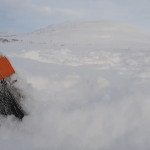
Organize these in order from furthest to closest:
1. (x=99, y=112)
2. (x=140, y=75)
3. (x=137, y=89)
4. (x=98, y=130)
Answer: (x=140, y=75) → (x=137, y=89) → (x=99, y=112) → (x=98, y=130)

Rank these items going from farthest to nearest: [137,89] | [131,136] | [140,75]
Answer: [140,75] < [137,89] < [131,136]

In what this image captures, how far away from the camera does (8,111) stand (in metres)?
2.23

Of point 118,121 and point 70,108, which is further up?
point 70,108

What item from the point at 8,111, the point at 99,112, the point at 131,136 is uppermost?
the point at 8,111

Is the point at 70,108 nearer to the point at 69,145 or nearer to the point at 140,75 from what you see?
the point at 69,145

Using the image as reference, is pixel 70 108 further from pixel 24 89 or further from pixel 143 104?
pixel 143 104

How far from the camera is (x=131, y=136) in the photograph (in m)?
1.86

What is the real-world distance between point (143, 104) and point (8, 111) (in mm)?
1607

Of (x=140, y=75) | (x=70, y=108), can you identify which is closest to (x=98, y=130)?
(x=70, y=108)

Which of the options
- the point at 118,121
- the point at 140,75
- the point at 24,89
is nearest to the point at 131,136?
the point at 118,121

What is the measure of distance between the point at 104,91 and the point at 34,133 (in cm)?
110

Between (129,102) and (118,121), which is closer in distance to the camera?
(118,121)

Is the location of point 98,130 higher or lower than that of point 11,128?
lower

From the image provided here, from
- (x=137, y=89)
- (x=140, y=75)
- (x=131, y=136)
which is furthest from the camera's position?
(x=140, y=75)
